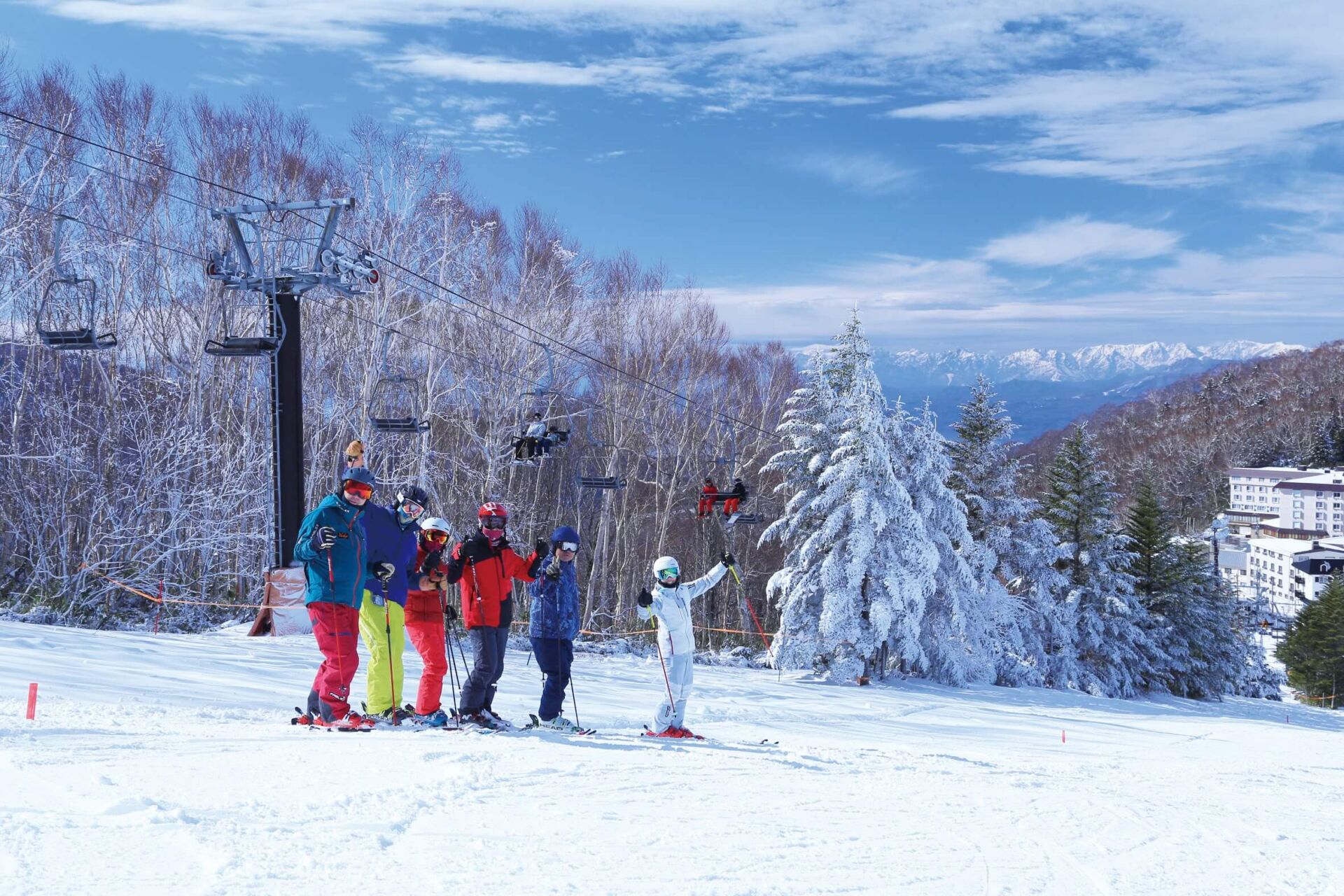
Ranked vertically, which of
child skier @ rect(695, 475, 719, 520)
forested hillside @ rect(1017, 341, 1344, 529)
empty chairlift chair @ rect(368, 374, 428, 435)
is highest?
forested hillside @ rect(1017, 341, 1344, 529)

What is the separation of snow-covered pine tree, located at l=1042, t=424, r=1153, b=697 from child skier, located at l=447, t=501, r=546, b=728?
73.5 feet

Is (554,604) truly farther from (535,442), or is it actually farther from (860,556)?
(860,556)

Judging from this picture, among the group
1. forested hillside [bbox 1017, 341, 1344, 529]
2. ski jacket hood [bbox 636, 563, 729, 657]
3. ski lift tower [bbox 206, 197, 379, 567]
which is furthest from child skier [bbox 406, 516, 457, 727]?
forested hillside [bbox 1017, 341, 1344, 529]

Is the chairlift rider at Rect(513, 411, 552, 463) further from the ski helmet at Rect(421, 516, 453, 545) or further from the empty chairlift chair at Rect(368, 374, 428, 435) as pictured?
the ski helmet at Rect(421, 516, 453, 545)

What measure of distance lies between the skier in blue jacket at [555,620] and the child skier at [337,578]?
152 centimetres

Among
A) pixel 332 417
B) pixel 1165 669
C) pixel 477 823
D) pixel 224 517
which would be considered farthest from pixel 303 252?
pixel 1165 669

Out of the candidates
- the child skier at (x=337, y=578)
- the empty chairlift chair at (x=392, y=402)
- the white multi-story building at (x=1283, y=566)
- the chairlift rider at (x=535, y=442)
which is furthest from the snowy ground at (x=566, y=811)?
the white multi-story building at (x=1283, y=566)

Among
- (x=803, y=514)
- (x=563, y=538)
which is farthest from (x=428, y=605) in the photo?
(x=803, y=514)

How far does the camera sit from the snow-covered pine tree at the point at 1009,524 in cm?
2600

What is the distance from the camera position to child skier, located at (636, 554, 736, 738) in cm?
812

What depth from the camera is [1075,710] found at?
18.3 metres

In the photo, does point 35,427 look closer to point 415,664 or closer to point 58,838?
point 415,664

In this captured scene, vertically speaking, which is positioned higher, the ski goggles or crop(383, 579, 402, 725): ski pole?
the ski goggles

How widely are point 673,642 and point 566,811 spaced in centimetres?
347
